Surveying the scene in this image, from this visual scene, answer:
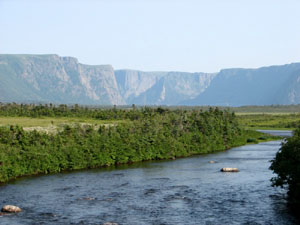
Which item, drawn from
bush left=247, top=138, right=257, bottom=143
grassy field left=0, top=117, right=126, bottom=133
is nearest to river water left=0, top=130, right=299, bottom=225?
grassy field left=0, top=117, right=126, bottom=133

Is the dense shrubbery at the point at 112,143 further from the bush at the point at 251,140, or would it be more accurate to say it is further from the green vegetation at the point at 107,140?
the bush at the point at 251,140

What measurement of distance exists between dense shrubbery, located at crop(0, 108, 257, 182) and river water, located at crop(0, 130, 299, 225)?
14.1 ft

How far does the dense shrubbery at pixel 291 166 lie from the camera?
177ft

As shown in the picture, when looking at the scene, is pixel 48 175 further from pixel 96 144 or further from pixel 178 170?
pixel 178 170

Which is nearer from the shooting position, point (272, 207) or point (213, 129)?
point (272, 207)

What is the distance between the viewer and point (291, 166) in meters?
54.5

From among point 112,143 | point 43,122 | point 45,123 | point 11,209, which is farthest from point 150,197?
point 43,122

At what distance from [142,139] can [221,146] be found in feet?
104

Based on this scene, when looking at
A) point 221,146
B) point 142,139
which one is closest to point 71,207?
point 142,139

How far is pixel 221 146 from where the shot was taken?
4988 inches

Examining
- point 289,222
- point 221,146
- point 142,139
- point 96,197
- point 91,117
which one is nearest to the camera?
point 289,222

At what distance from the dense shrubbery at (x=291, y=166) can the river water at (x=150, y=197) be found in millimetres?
2348

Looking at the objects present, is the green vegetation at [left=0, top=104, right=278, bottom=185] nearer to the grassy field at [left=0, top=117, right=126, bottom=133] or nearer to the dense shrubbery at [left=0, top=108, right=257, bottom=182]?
the dense shrubbery at [left=0, top=108, right=257, bottom=182]

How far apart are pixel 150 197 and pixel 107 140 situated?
35579 millimetres
